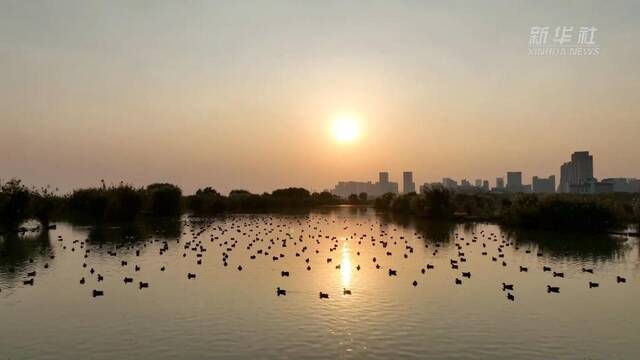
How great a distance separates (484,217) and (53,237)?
86.5 meters

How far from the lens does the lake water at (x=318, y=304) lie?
26.2 meters

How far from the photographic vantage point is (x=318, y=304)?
3550 cm

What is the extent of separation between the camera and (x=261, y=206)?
7736 inches

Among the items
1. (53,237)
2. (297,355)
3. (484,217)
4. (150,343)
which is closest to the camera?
(297,355)

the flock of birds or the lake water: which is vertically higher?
the flock of birds

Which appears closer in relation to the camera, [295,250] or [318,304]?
[318,304]

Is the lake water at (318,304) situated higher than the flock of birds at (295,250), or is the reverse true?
the flock of birds at (295,250)

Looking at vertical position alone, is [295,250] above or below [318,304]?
above

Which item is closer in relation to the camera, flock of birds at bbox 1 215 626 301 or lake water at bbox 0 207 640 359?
lake water at bbox 0 207 640 359

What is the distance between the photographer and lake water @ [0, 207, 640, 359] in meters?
26.2

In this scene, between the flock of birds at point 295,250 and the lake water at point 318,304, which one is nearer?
the lake water at point 318,304

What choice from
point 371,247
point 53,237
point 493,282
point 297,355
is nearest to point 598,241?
point 371,247

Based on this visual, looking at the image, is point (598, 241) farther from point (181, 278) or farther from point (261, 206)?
point (261, 206)

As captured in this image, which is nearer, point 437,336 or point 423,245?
point 437,336
